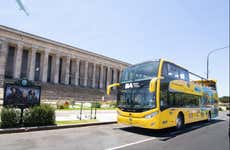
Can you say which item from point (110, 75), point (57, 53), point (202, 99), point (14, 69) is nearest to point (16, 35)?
point (14, 69)

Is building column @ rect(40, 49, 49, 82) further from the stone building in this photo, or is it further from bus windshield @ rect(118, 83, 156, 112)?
bus windshield @ rect(118, 83, 156, 112)

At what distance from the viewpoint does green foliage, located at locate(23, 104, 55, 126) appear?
32.4 ft

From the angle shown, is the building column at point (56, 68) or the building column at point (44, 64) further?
the building column at point (56, 68)

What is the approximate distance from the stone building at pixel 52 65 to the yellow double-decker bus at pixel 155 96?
2641 centimetres

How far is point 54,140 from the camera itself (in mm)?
7672

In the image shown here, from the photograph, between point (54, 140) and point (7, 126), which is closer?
point (54, 140)

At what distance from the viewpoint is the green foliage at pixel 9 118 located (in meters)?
9.06

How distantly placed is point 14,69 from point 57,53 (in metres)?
10.4

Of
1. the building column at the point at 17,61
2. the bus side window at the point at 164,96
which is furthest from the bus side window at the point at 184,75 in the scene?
the building column at the point at 17,61

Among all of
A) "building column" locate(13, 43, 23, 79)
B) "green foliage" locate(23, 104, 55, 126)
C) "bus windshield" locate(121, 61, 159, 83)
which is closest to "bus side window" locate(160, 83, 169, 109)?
"bus windshield" locate(121, 61, 159, 83)

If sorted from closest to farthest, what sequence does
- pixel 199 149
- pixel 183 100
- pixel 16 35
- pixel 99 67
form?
pixel 199 149
pixel 183 100
pixel 16 35
pixel 99 67

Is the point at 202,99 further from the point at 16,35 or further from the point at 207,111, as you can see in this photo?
the point at 16,35

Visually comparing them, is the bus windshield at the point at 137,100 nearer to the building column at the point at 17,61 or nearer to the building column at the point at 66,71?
the building column at the point at 17,61

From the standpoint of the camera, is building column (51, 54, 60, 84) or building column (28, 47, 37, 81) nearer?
building column (28, 47, 37, 81)
